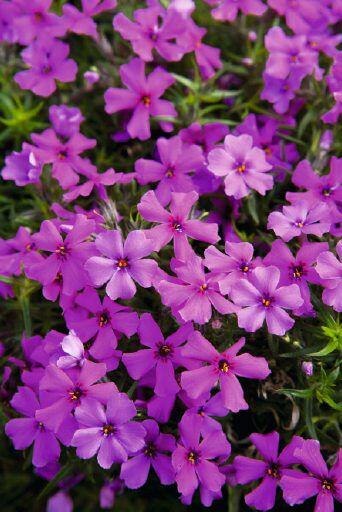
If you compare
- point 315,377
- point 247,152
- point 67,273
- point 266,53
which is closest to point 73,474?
point 67,273

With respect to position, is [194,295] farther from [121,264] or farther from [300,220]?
[300,220]

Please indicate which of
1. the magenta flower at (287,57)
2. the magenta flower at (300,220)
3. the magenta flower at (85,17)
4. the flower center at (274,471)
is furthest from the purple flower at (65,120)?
the flower center at (274,471)

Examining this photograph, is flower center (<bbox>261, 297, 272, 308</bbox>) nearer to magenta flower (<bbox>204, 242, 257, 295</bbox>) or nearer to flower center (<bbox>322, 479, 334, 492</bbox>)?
magenta flower (<bbox>204, 242, 257, 295</bbox>)

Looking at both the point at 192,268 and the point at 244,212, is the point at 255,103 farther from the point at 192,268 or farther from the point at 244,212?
the point at 192,268

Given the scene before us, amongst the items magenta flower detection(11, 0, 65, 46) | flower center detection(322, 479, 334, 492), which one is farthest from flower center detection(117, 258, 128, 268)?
magenta flower detection(11, 0, 65, 46)

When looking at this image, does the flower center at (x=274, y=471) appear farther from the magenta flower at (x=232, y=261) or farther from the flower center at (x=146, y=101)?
the flower center at (x=146, y=101)
